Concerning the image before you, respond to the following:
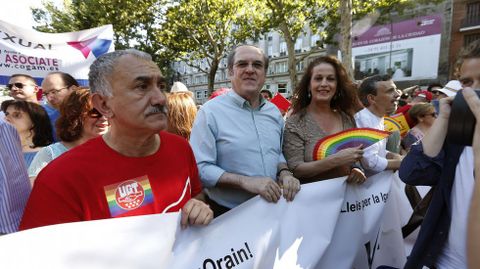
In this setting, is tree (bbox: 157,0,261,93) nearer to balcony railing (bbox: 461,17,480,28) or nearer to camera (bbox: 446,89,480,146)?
camera (bbox: 446,89,480,146)

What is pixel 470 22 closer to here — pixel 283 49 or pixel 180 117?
pixel 283 49

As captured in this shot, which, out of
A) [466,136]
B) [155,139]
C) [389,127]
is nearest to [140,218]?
[155,139]

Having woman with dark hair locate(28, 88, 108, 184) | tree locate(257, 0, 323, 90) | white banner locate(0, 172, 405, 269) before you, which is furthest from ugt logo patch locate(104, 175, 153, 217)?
tree locate(257, 0, 323, 90)

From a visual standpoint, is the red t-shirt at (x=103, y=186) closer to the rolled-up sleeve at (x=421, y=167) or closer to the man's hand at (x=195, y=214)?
the man's hand at (x=195, y=214)

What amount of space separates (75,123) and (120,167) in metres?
1.06

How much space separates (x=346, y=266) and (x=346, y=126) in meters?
1.03

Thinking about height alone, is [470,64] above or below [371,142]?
above

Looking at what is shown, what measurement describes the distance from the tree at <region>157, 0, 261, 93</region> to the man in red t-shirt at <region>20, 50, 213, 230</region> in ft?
55.0

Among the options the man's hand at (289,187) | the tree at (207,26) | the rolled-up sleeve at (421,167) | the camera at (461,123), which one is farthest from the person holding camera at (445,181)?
the tree at (207,26)

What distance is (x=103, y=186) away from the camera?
1.41m

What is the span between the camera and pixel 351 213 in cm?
237

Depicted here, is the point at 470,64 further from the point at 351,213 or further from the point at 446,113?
the point at 351,213

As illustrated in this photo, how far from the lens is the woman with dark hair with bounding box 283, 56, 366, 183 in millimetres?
2305

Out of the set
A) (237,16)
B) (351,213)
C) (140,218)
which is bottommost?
(351,213)
